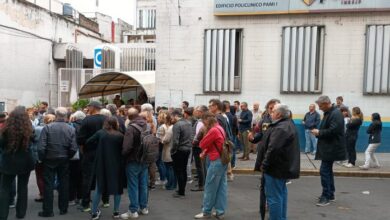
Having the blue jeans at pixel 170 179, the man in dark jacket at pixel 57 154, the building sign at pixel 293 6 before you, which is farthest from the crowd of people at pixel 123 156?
the building sign at pixel 293 6

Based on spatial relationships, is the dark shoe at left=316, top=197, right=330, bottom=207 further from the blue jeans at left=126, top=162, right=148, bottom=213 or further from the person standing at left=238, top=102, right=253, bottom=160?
the person standing at left=238, top=102, right=253, bottom=160

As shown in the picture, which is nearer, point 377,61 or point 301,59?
point 377,61

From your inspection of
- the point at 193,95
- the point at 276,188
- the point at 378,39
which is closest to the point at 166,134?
the point at 276,188

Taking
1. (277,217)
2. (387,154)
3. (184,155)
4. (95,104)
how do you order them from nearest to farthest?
1. (277,217)
2. (95,104)
3. (184,155)
4. (387,154)

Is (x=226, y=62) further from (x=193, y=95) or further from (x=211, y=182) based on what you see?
(x=211, y=182)

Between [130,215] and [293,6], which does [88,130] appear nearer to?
[130,215]

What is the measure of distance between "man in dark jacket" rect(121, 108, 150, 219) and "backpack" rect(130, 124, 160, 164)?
4 cm

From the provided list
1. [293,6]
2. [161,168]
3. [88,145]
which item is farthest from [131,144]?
[293,6]

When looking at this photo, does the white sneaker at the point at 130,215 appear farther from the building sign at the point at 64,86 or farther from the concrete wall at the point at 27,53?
the concrete wall at the point at 27,53

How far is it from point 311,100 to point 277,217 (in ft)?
28.4

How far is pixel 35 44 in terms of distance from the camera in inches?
781

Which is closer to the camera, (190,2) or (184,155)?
(184,155)

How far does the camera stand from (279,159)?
5438 mm

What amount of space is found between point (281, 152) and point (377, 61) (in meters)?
9.24
